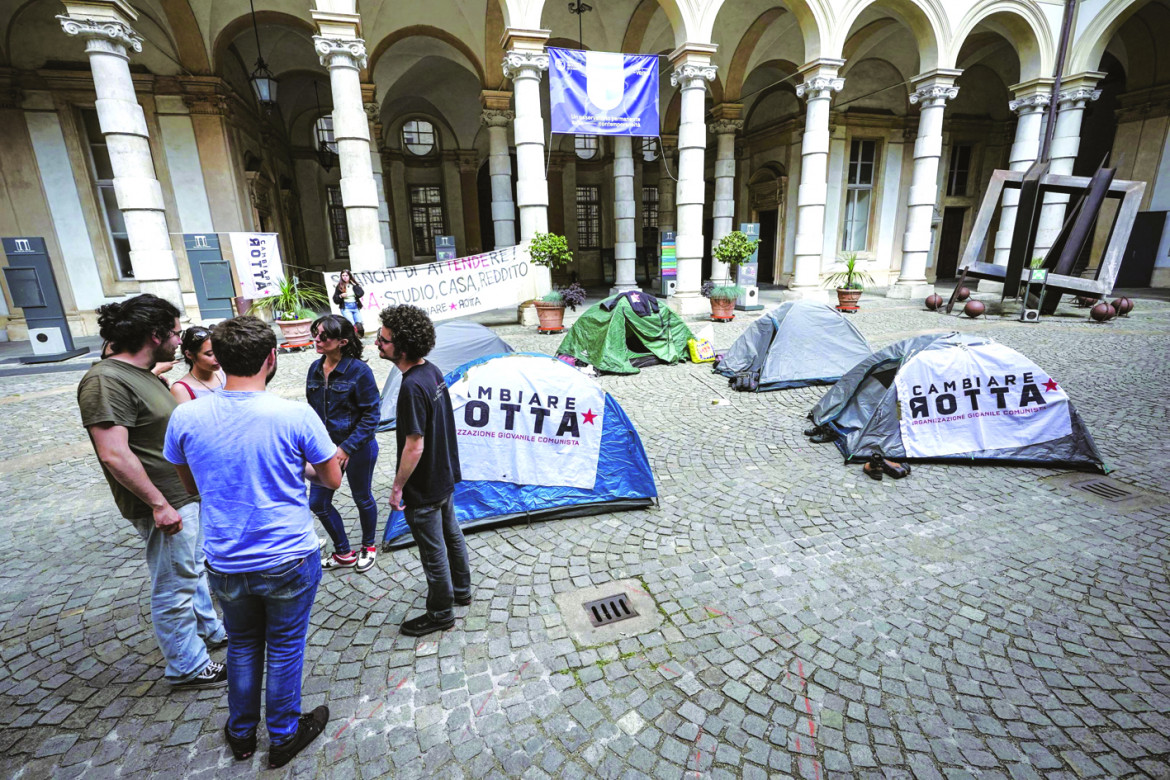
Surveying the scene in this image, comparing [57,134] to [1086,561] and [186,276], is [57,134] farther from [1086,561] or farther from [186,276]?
[1086,561]

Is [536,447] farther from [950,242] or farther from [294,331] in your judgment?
[950,242]

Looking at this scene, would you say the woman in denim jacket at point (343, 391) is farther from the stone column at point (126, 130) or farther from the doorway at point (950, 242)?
the doorway at point (950, 242)

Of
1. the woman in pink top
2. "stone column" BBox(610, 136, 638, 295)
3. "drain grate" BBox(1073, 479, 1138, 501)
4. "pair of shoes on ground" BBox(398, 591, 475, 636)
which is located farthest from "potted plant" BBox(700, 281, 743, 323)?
the woman in pink top

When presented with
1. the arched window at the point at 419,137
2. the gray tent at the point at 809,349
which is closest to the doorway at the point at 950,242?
the gray tent at the point at 809,349

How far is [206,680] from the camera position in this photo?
9.18 feet

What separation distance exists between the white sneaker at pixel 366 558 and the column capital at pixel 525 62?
11530 mm

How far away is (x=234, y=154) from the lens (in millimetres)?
14000

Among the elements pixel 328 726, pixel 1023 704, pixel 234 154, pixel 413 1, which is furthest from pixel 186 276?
pixel 1023 704

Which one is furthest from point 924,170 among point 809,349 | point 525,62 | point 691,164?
point 525,62

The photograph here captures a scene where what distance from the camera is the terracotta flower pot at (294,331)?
11.4 m

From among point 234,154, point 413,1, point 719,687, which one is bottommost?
point 719,687

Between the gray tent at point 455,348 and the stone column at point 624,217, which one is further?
the stone column at point 624,217

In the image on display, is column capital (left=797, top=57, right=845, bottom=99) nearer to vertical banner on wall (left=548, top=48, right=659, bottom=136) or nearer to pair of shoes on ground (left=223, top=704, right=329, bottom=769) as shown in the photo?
vertical banner on wall (left=548, top=48, right=659, bottom=136)

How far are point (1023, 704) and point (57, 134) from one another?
64.3 feet
